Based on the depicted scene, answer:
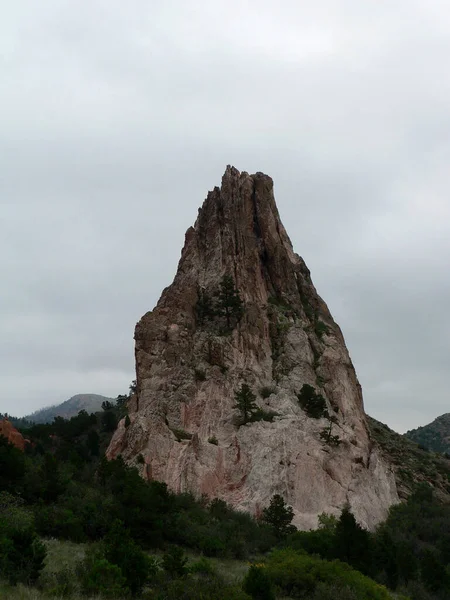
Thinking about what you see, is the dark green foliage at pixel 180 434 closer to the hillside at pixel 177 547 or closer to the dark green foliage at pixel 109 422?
the hillside at pixel 177 547

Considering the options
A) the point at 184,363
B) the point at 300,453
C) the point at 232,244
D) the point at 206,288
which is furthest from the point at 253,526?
the point at 232,244

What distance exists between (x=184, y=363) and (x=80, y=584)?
32993 mm

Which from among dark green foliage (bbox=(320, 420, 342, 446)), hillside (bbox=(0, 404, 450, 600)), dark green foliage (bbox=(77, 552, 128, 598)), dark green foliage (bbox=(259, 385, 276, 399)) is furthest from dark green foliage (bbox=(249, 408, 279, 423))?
dark green foliage (bbox=(77, 552, 128, 598))

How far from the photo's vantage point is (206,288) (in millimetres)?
54969

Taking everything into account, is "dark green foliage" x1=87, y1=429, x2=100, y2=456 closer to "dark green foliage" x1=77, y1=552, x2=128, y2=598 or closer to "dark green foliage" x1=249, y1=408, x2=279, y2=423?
"dark green foliage" x1=249, y1=408, x2=279, y2=423

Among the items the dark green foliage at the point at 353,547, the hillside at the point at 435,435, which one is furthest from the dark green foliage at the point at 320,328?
the hillside at the point at 435,435

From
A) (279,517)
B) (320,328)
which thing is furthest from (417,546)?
(320,328)

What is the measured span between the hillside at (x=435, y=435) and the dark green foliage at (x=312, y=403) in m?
91.4

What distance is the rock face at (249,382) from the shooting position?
40938mm

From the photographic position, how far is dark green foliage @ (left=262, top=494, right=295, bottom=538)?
3388cm

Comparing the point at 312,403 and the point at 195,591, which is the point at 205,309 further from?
the point at 195,591

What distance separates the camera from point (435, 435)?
141 metres

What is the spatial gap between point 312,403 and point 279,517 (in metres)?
13.4

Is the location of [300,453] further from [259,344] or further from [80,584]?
[80,584]
